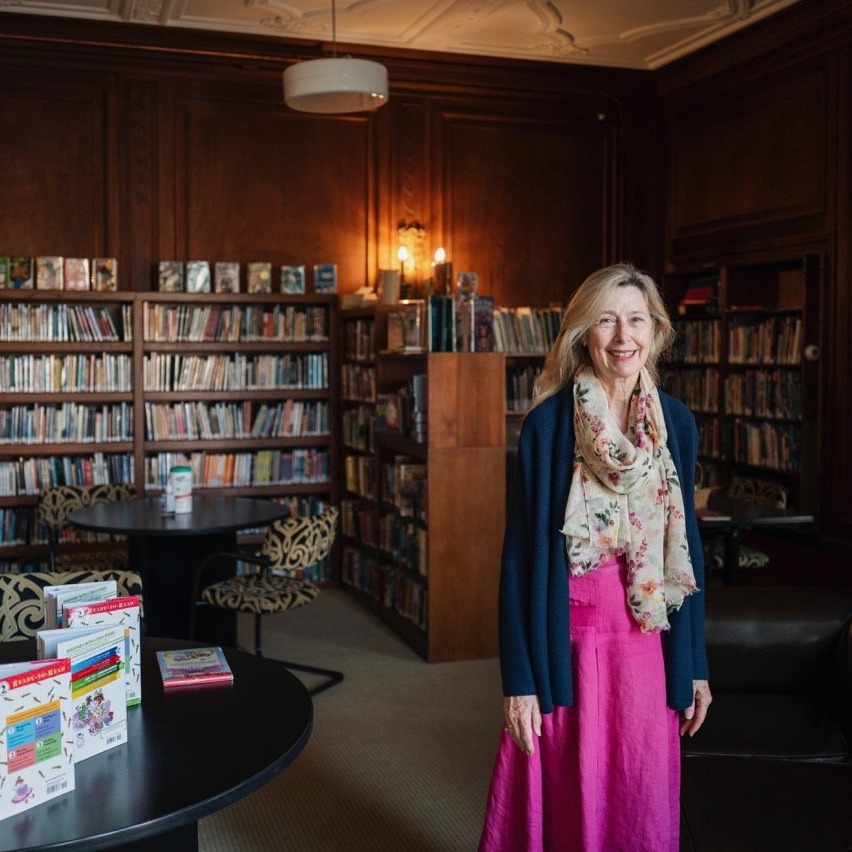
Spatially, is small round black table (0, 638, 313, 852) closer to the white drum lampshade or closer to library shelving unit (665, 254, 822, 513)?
the white drum lampshade

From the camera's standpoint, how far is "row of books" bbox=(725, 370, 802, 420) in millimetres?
6766

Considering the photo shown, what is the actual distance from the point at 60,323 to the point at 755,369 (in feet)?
15.0

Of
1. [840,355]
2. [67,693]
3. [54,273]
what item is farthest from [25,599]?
[840,355]

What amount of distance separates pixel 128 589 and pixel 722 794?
1775 mm

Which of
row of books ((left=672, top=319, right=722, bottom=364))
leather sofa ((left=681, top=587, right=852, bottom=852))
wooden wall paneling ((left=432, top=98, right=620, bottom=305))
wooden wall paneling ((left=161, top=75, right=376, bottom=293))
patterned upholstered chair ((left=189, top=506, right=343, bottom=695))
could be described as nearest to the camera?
leather sofa ((left=681, top=587, right=852, bottom=852))

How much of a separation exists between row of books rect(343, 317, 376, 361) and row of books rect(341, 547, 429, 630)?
49.8 inches

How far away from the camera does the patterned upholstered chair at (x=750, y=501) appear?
5445 millimetres

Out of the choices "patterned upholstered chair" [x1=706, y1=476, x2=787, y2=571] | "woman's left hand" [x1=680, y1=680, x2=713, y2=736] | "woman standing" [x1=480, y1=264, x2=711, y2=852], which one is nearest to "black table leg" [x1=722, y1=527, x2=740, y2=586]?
"patterned upholstered chair" [x1=706, y1=476, x2=787, y2=571]

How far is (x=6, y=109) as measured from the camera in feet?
22.4

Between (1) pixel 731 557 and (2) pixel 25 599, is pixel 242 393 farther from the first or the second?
(2) pixel 25 599

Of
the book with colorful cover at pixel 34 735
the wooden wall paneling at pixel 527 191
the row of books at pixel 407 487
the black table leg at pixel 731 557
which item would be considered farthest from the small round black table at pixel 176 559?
the wooden wall paneling at pixel 527 191

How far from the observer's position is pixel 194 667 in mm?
2516

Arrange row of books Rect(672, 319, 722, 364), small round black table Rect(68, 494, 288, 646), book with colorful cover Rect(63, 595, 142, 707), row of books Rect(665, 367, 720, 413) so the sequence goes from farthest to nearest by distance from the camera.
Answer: row of books Rect(665, 367, 720, 413)
row of books Rect(672, 319, 722, 364)
small round black table Rect(68, 494, 288, 646)
book with colorful cover Rect(63, 595, 142, 707)

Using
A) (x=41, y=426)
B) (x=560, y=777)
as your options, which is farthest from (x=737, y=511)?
(x=41, y=426)
